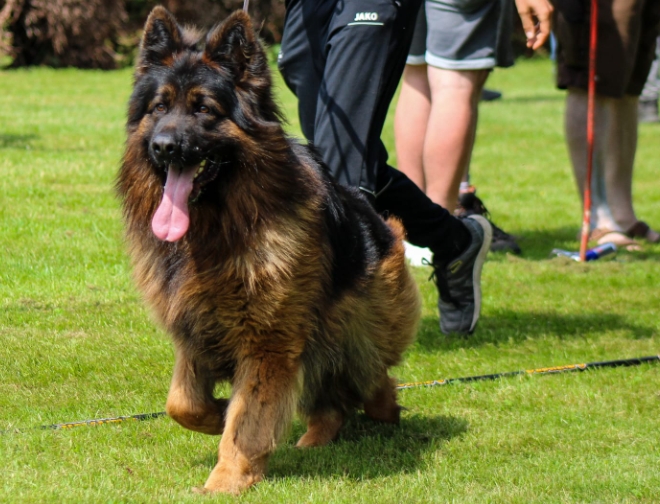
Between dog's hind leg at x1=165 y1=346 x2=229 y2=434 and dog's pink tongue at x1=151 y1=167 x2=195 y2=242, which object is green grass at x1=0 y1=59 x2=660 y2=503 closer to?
dog's hind leg at x1=165 y1=346 x2=229 y2=434

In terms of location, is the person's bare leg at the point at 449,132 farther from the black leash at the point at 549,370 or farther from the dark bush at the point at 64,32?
the dark bush at the point at 64,32

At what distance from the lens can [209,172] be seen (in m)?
3.51

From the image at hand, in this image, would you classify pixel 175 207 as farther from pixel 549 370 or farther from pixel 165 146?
pixel 549 370

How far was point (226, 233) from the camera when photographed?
3.56 m

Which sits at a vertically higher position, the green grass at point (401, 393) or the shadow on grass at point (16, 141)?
the green grass at point (401, 393)

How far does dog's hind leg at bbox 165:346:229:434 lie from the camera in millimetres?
3684

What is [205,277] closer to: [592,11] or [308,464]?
[308,464]

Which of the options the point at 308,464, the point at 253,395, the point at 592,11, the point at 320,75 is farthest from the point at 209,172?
the point at 592,11

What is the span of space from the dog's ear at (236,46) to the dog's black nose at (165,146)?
0.38 meters

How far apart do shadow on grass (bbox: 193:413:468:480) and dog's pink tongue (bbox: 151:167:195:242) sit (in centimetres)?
91

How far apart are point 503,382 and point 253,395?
66.4 inches

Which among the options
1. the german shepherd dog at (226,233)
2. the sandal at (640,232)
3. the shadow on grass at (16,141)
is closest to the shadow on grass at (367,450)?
the german shepherd dog at (226,233)

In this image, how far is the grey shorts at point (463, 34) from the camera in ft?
21.3

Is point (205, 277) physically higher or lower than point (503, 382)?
higher
